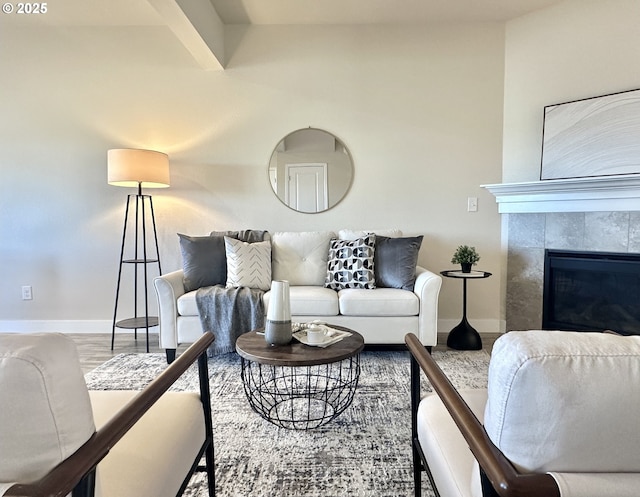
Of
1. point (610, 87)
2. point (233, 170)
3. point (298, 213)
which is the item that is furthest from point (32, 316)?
point (610, 87)

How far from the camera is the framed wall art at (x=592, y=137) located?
289 cm

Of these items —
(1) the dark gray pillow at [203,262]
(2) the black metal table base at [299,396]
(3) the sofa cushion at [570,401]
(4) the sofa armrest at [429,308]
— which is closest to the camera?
(3) the sofa cushion at [570,401]

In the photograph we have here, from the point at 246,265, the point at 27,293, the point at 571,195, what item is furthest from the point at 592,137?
the point at 27,293

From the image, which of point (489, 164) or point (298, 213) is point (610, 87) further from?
point (298, 213)

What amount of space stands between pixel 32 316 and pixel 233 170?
233 cm

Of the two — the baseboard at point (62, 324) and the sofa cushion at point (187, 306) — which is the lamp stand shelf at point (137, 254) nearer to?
the baseboard at point (62, 324)

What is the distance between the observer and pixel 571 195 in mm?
3127

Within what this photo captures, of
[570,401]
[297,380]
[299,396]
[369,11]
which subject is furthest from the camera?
[369,11]

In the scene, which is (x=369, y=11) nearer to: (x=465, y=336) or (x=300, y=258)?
(x=300, y=258)

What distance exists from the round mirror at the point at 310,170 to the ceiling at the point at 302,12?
0.96 m

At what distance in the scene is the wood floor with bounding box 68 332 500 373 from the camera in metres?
3.03

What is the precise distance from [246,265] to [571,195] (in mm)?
2597

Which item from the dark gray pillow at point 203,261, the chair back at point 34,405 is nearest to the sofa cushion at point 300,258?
the dark gray pillow at point 203,261

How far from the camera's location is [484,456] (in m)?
0.69
